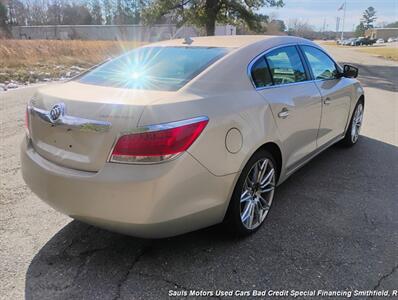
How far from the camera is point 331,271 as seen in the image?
2.64m

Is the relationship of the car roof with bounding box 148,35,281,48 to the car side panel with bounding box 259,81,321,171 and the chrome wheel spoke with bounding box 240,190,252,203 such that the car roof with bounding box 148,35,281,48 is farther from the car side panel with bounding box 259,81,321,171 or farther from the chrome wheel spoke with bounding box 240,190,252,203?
the chrome wheel spoke with bounding box 240,190,252,203

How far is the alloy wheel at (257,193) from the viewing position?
9.79ft

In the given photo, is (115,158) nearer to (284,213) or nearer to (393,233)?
(284,213)

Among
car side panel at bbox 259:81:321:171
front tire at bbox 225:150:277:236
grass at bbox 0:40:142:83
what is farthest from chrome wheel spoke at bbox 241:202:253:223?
grass at bbox 0:40:142:83

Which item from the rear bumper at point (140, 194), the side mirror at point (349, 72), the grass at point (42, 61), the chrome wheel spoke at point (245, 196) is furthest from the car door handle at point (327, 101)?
the grass at point (42, 61)

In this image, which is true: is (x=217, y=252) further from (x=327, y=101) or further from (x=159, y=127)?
(x=327, y=101)

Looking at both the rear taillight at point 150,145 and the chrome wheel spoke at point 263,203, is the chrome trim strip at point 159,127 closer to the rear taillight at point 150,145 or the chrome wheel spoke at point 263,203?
the rear taillight at point 150,145

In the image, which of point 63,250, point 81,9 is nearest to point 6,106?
point 63,250

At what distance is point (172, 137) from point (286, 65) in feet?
5.94

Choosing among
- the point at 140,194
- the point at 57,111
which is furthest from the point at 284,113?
the point at 57,111

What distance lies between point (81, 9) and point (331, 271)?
386 feet

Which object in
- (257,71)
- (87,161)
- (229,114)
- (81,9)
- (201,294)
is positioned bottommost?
(201,294)

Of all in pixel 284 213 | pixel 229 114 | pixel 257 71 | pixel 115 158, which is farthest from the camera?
pixel 284 213

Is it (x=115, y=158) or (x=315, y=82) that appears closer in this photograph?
(x=115, y=158)
